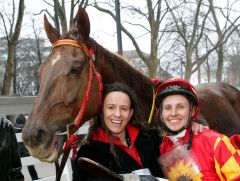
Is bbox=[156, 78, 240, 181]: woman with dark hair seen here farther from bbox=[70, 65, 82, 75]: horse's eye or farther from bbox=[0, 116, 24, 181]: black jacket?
bbox=[0, 116, 24, 181]: black jacket

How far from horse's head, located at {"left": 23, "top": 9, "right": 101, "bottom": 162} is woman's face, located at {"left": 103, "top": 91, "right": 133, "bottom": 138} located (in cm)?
41

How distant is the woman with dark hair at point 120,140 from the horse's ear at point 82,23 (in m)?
0.72

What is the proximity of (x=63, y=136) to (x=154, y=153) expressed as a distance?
695mm

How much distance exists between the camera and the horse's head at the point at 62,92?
2658mm

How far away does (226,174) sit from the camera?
7.40 feet

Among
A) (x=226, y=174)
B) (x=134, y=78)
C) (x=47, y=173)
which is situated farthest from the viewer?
(x=47, y=173)

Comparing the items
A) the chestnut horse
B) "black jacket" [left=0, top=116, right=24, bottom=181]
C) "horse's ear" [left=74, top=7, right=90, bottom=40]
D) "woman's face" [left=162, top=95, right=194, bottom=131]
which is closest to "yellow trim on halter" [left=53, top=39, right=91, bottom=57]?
the chestnut horse

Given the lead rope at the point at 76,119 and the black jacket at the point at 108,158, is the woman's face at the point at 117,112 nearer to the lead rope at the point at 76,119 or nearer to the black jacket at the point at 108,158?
the black jacket at the point at 108,158

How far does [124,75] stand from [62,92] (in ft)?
2.66

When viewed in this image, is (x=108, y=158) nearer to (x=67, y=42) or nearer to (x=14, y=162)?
(x=14, y=162)

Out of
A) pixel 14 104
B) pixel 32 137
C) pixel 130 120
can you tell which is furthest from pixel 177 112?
pixel 14 104

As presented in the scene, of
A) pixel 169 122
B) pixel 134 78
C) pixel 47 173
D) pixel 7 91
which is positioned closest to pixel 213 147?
pixel 169 122

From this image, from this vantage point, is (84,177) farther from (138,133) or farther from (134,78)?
(134,78)

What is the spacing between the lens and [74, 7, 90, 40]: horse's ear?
3.09 m
